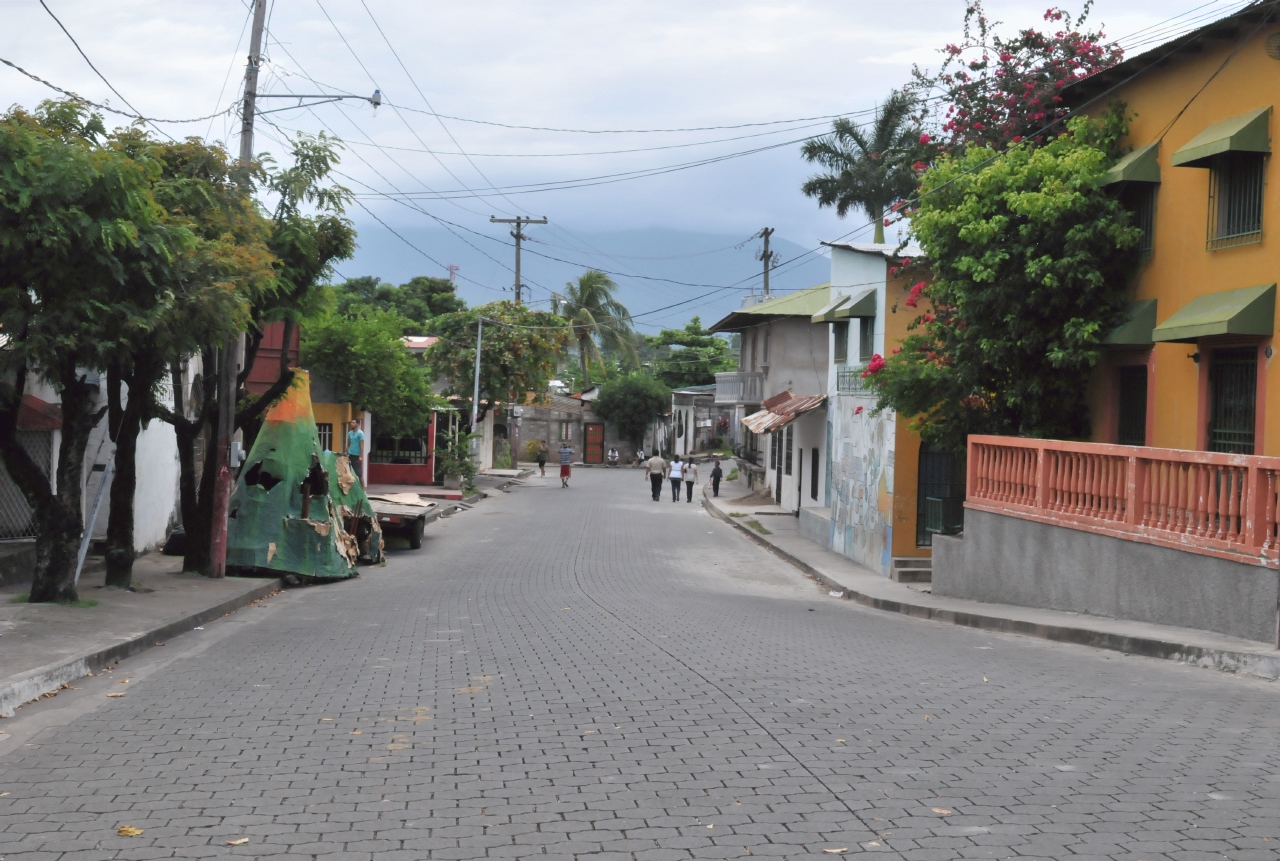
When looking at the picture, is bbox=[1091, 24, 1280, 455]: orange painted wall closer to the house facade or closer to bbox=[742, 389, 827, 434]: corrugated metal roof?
bbox=[742, 389, 827, 434]: corrugated metal roof

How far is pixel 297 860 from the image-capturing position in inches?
201

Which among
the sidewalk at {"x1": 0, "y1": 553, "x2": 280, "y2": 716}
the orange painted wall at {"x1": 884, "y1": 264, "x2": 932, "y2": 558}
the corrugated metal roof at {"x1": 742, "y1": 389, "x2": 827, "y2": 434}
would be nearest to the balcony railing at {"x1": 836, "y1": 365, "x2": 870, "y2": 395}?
the orange painted wall at {"x1": 884, "y1": 264, "x2": 932, "y2": 558}

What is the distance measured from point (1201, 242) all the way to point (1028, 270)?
2220 mm

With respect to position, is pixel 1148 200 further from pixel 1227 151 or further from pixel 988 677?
pixel 988 677

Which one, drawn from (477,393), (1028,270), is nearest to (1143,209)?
(1028,270)

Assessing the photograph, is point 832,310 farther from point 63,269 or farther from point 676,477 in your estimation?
point 63,269

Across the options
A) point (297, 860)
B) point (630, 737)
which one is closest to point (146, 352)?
point (630, 737)

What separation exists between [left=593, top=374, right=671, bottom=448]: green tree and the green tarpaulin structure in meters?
56.8

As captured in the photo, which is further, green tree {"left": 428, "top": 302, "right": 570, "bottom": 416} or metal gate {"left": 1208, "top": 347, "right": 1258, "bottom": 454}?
green tree {"left": 428, "top": 302, "right": 570, "bottom": 416}

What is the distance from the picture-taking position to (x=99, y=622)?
12500 millimetres

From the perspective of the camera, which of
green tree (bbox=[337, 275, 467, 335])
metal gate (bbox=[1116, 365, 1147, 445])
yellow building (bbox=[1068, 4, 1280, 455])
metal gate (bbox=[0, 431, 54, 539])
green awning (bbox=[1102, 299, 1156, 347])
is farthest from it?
green tree (bbox=[337, 275, 467, 335])

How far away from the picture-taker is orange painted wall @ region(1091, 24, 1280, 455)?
46.8 feet

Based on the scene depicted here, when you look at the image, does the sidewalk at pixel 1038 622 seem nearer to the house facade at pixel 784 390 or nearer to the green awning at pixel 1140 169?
the green awning at pixel 1140 169

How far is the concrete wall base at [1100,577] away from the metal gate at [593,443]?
59.9 m
